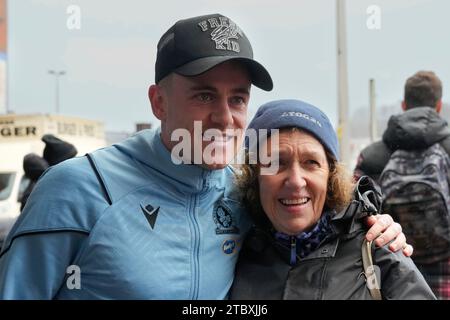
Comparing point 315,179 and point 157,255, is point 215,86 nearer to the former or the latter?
point 315,179

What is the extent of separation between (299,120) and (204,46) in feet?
1.26

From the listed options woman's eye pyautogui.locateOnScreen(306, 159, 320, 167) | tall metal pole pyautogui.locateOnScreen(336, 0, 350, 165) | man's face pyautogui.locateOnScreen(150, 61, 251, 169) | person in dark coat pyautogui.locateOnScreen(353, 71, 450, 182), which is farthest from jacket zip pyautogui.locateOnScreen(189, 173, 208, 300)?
tall metal pole pyautogui.locateOnScreen(336, 0, 350, 165)

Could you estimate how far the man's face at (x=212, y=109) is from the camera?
170 cm

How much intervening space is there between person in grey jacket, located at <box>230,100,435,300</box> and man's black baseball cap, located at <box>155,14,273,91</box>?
0.73 feet

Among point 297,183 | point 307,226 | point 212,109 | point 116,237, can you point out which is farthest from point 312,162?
point 116,237

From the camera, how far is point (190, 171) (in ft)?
5.76

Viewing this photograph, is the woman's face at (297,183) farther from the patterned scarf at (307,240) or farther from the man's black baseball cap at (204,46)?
the man's black baseball cap at (204,46)

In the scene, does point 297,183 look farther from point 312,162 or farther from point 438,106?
point 438,106

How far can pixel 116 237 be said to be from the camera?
61.7 inches

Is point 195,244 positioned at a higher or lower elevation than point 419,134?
lower

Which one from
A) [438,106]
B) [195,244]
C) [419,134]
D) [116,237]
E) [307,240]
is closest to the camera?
[116,237]

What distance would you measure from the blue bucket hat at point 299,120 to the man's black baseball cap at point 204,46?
0.41 feet
